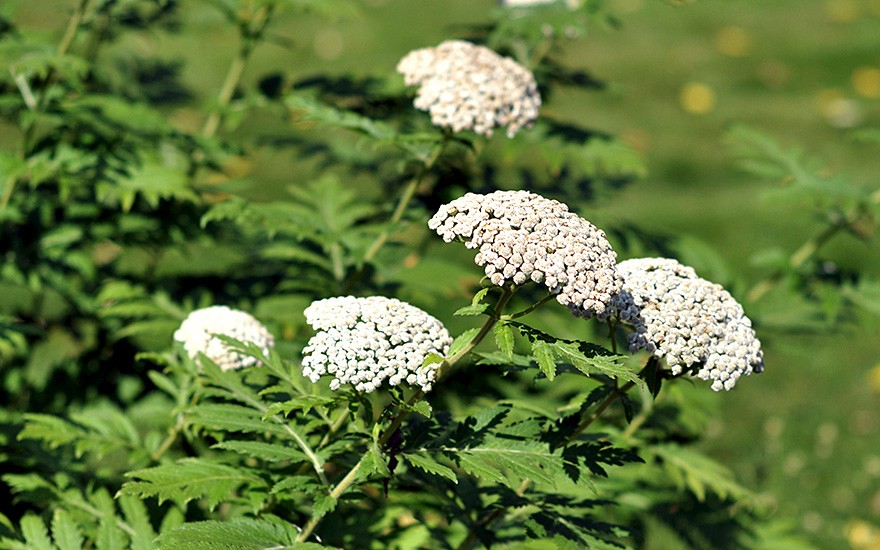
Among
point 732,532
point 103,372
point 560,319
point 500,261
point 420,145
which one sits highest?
point 500,261

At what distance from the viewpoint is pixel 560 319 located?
169 inches

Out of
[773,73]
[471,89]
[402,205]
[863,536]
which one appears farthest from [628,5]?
[471,89]

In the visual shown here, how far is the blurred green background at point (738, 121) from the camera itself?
614 cm

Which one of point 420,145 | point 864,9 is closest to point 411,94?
point 420,145

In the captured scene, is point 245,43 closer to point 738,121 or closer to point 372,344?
point 372,344

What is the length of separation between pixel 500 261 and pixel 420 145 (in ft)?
5.09

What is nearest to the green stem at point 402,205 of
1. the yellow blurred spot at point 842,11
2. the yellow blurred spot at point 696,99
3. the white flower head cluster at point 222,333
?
the white flower head cluster at point 222,333

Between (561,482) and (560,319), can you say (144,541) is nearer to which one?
(561,482)

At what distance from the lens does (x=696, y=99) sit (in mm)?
10469

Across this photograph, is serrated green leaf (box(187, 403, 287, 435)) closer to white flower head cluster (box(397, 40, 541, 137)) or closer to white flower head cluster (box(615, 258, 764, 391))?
white flower head cluster (box(615, 258, 764, 391))

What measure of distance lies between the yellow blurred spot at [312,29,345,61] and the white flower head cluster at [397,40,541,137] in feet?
23.4

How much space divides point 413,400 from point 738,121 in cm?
877

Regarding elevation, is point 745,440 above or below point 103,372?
below

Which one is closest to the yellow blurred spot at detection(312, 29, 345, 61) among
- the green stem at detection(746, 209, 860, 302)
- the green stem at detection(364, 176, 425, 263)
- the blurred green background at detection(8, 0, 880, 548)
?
the blurred green background at detection(8, 0, 880, 548)
